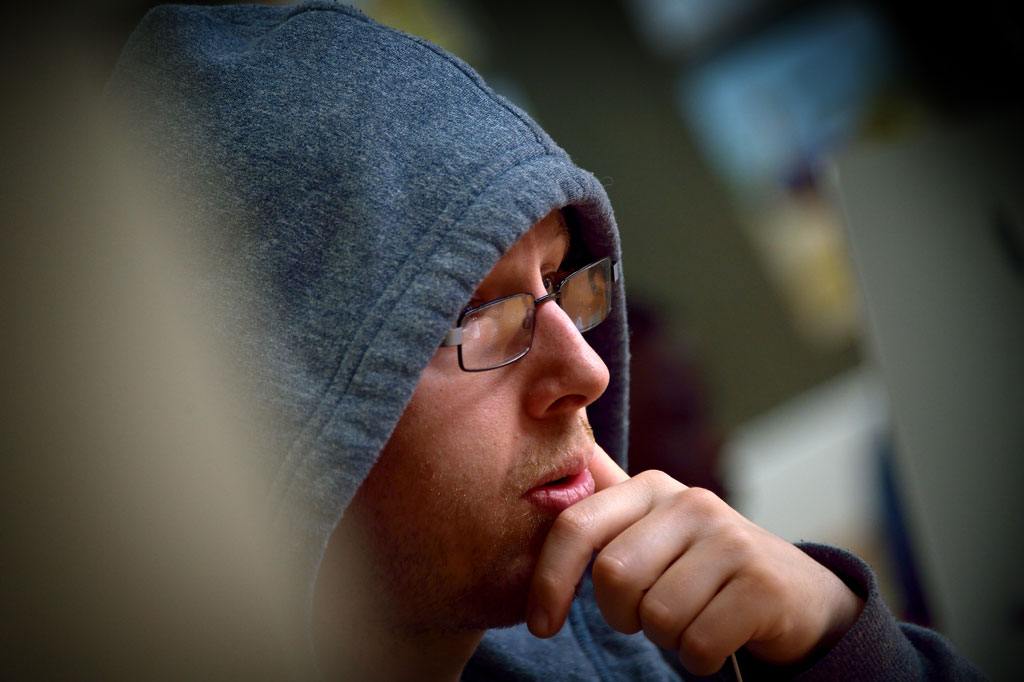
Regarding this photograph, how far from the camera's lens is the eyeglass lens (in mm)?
822

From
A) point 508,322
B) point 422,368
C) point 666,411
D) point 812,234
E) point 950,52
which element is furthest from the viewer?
point 812,234

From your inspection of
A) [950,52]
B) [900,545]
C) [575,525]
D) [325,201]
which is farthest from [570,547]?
[950,52]

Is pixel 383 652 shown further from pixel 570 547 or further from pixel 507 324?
pixel 507 324

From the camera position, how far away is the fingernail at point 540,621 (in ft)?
2.68

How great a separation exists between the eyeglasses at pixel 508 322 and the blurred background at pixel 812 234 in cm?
26

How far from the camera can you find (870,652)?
84 cm

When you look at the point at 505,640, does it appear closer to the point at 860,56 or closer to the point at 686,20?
the point at 686,20

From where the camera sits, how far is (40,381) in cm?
39

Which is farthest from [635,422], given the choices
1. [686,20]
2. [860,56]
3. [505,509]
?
[860,56]

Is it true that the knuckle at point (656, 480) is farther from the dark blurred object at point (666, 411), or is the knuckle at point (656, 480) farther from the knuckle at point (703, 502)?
the dark blurred object at point (666, 411)

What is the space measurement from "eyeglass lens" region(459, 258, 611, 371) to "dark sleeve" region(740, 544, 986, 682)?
1.25 feet

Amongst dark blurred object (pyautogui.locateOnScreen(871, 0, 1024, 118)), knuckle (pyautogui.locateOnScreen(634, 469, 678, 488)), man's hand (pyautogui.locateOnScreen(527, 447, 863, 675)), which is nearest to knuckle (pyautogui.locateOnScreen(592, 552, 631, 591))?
man's hand (pyautogui.locateOnScreen(527, 447, 863, 675))

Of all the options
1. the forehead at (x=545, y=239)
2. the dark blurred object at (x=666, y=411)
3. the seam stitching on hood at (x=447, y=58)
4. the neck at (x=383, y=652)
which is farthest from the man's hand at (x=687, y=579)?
the dark blurred object at (x=666, y=411)

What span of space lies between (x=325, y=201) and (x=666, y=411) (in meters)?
1.52
